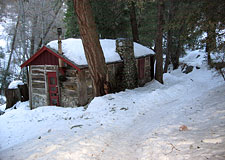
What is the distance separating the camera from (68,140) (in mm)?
5078

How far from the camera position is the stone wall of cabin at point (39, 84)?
12295 mm

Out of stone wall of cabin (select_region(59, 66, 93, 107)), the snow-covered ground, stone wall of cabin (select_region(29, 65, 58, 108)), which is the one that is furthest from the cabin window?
stone wall of cabin (select_region(29, 65, 58, 108))

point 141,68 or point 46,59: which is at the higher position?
point 46,59

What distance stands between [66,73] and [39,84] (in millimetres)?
2688

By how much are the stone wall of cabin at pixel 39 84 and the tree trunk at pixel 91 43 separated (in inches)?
159

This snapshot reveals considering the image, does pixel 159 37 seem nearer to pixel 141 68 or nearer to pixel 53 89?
pixel 141 68

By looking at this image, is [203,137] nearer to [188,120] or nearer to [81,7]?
[188,120]

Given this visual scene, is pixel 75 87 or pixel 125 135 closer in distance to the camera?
pixel 125 135

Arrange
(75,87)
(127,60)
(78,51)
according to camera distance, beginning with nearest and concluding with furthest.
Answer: (75,87) → (78,51) → (127,60)

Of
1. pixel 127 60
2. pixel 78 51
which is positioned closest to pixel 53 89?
pixel 78 51

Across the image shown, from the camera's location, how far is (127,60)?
12.7 meters

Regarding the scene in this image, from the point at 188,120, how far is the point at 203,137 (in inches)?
65.6

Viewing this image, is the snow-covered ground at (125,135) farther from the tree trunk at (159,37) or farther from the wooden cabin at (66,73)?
the tree trunk at (159,37)

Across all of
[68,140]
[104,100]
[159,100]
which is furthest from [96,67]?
[68,140]
